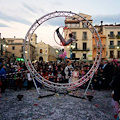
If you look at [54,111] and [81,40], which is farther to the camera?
[81,40]

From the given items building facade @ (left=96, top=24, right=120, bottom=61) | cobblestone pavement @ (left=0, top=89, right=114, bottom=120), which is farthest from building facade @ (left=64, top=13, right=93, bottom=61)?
cobblestone pavement @ (left=0, top=89, right=114, bottom=120)

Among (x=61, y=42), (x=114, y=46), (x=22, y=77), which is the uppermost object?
(x=114, y=46)

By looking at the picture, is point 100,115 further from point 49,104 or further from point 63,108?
point 49,104

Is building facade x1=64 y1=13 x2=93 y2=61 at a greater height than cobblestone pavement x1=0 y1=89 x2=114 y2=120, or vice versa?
building facade x1=64 y1=13 x2=93 y2=61

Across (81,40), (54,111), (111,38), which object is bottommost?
(54,111)

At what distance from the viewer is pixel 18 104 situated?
624 cm

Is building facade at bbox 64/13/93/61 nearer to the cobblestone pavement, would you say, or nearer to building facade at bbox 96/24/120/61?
building facade at bbox 96/24/120/61

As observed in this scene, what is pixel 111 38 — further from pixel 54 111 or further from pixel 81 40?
pixel 54 111

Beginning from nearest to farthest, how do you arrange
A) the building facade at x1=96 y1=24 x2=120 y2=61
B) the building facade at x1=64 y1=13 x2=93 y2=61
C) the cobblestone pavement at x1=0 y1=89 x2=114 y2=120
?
the cobblestone pavement at x1=0 y1=89 x2=114 y2=120
the building facade at x1=64 y1=13 x2=93 y2=61
the building facade at x1=96 y1=24 x2=120 y2=61

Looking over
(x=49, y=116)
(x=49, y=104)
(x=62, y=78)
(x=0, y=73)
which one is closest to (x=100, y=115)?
(x=49, y=116)

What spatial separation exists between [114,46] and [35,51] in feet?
124

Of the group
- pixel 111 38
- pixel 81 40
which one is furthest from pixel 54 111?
pixel 111 38

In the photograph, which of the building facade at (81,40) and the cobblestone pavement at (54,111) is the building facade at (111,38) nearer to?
the building facade at (81,40)

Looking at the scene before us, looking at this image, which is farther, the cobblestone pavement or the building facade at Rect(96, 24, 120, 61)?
the building facade at Rect(96, 24, 120, 61)
